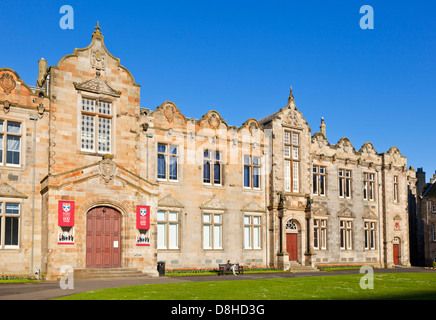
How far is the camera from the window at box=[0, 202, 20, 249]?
2711 centimetres

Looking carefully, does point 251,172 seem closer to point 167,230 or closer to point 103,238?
point 167,230

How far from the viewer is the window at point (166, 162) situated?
33.8 m

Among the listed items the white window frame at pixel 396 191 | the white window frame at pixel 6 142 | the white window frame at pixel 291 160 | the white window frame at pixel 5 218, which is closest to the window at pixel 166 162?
the white window frame at pixel 6 142

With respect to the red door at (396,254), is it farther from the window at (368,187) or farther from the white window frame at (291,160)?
the white window frame at (291,160)

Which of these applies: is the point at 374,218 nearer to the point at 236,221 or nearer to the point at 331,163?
the point at 331,163

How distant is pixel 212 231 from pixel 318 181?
38.8 ft

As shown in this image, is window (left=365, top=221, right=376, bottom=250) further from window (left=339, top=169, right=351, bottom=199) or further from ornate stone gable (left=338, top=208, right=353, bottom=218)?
window (left=339, top=169, right=351, bottom=199)

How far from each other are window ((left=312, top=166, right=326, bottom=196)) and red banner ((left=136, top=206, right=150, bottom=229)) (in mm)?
17373

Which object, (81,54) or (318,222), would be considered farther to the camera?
(318,222)

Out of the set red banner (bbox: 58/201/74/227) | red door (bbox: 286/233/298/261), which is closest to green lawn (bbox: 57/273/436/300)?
red banner (bbox: 58/201/74/227)

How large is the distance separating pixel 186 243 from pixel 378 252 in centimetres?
2045

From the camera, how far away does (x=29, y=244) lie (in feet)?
91.2

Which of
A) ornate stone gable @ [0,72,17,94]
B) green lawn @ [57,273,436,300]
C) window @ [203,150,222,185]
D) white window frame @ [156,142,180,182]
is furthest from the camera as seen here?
window @ [203,150,222,185]
